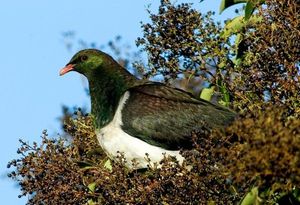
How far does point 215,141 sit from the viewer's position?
700cm

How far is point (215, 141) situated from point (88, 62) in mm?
5671

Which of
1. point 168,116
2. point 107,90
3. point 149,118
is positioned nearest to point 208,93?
point 168,116

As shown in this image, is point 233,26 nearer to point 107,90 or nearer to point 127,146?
point 127,146

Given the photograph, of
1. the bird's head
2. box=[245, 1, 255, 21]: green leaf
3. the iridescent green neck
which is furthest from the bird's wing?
box=[245, 1, 255, 21]: green leaf

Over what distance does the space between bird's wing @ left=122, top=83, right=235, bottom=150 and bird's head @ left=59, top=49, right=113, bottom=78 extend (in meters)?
1.35

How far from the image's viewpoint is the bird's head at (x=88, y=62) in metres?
12.4

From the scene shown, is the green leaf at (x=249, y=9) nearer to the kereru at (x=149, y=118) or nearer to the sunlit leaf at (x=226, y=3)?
the sunlit leaf at (x=226, y=3)

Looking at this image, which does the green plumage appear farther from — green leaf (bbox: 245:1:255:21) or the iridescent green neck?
green leaf (bbox: 245:1:255:21)

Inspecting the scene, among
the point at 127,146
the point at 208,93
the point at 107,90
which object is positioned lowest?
the point at 208,93

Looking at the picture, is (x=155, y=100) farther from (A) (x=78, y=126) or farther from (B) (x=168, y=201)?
(B) (x=168, y=201)

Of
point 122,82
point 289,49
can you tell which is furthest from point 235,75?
point 122,82

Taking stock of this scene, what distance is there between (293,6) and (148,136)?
3191 millimetres

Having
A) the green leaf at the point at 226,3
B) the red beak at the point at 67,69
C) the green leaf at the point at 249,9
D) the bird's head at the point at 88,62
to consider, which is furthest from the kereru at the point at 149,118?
the green leaf at the point at 249,9

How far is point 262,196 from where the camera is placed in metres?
6.70
